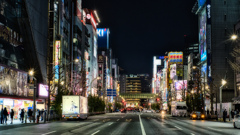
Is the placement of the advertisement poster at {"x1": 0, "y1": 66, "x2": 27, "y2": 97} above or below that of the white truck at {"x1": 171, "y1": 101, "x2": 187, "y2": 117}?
Answer: above

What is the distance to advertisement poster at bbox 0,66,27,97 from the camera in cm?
4359

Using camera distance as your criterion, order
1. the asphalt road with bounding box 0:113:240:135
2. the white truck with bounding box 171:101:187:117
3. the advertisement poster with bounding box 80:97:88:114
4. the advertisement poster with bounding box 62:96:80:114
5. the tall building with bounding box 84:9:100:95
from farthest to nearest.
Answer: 1. the tall building with bounding box 84:9:100:95
2. the white truck with bounding box 171:101:187:117
3. the advertisement poster with bounding box 80:97:88:114
4. the advertisement poster with bounding box 62:96:80:114
5. the asphalt road with bounding box 0:113:240:135

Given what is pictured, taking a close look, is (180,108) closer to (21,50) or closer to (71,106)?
(71,106)

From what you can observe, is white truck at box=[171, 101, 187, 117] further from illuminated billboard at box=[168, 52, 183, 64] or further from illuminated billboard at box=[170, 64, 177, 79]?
illuminated billboard at box=[168, 52, 183, 64]

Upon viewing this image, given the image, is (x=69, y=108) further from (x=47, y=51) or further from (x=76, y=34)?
(x=76, y=34)

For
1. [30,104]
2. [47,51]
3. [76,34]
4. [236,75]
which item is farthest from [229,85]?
[30,104]

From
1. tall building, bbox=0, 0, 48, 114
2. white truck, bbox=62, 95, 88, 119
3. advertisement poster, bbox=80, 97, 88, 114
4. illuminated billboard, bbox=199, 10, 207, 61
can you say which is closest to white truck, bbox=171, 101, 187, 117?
advertisement poster, bbox=80, 97, 88, 114

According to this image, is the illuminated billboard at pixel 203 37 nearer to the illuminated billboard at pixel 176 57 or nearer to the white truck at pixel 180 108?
the white truck at pixel 180 108

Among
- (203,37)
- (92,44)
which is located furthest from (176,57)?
(203,37)

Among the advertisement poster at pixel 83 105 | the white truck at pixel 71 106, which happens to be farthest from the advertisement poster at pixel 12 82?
the advertisement poster at pixel 83 105

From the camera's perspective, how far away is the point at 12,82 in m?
47.0

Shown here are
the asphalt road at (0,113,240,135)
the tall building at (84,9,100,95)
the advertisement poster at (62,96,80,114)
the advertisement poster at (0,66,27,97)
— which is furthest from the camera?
the tall building at (84,9,100,95)

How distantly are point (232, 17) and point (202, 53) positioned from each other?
1417 cm

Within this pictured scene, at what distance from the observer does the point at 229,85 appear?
100 m
